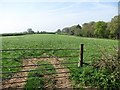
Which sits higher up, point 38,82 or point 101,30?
point 101,30

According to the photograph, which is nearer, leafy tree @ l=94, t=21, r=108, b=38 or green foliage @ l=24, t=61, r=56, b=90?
green foliage @ l=24, t=61, r=56, b=90

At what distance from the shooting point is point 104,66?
9.76 meters

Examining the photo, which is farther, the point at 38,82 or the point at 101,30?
the point at 101,30

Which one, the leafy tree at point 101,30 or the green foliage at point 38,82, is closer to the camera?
the green foliage at point 38,82

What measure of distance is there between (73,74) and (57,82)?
92cm

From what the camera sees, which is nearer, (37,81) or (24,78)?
(37,81)

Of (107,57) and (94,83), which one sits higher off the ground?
(107,57)

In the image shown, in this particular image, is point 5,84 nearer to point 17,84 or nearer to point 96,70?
point 17,84

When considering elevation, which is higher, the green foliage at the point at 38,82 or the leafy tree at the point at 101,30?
the leafy tree at the point at 101,30

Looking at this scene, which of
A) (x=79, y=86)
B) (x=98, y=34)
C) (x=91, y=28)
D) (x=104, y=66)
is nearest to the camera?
(x=79, y=86)

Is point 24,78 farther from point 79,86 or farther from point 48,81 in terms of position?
point 79,86

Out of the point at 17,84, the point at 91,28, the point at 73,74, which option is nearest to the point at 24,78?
the point at 17,84

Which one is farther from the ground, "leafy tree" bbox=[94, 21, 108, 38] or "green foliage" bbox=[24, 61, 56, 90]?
"leafy tree" bbox=[94, 21, 108, 38]

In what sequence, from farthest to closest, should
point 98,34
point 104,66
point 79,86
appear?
point 98,34 < point 104,66 < point 79,86
